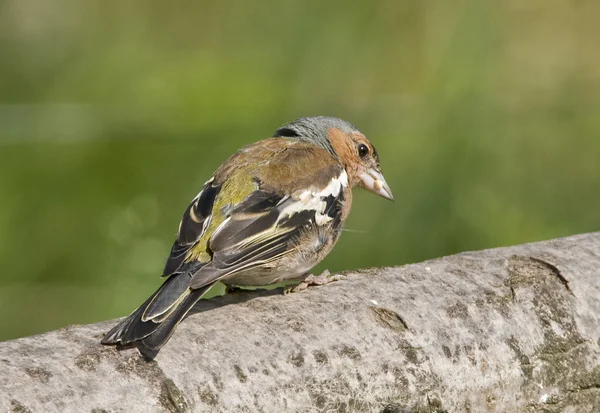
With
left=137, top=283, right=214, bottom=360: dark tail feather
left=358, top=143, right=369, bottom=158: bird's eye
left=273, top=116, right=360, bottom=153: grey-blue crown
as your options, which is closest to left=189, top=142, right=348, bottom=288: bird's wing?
left=137, top=283, right=214, bottom=360: dark tail feather

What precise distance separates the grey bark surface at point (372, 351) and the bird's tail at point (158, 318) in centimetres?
4

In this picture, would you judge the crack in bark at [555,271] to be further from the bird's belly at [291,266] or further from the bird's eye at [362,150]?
the bird's eye at [362,150]

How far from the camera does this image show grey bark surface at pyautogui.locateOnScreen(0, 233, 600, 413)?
267 cm

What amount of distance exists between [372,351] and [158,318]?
638mm

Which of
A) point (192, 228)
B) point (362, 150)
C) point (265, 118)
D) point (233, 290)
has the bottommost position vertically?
point (233, 290)

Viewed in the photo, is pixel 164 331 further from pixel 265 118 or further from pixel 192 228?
pixel 265 118

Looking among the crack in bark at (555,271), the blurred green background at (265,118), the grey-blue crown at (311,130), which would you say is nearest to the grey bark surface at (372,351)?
the crack in bark at (555,271)

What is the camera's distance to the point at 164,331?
287 centimetres

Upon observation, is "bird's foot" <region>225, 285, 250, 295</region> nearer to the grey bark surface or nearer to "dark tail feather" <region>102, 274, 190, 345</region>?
the grey bark surface

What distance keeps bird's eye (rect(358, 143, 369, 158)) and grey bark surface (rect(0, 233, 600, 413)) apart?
46.6 inches

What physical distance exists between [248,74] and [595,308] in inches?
195

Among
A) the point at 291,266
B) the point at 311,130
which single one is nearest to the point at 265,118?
the point at 311,130

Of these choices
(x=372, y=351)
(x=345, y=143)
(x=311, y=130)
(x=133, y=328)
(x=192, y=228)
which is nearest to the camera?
(x=133, y=328)

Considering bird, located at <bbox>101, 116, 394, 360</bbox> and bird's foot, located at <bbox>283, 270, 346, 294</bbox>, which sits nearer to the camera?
bird, located at <bbox>101, 116, 394, 360</bbox>
